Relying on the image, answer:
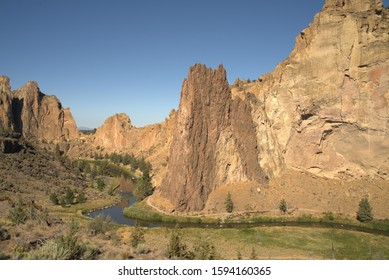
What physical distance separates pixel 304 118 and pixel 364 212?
74.9 ft

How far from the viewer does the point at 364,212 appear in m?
51.9

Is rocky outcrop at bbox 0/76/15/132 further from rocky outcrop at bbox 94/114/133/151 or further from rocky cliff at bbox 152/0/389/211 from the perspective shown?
rocky cliff at bbox 152/0/389/211

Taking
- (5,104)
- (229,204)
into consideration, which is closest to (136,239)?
(229,204)

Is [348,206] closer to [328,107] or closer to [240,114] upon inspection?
[328,107]

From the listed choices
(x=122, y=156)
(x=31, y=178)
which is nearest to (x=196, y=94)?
(x=31, y=178)

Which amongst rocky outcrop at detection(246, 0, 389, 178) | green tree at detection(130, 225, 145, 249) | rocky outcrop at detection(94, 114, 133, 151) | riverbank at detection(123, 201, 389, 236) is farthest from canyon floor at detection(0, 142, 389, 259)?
rocky outcrop at detection(94, 114, 133, 151)

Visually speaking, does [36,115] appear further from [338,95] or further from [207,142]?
[338,95]

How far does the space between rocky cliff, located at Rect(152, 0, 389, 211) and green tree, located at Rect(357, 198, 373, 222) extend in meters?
10.9

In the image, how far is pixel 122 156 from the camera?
5202 inches

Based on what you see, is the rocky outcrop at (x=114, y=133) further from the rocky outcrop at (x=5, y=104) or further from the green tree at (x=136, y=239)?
the green tree at (x=136, y=239)

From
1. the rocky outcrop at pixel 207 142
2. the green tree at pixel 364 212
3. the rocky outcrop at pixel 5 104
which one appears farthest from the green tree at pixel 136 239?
the rocky outcrop at pixel 5 104

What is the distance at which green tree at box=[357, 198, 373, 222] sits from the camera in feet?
170

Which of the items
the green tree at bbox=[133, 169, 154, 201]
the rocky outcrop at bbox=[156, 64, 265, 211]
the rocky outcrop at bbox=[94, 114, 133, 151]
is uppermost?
the rocky outcrop at bbox=[94, 114, 133, 151]

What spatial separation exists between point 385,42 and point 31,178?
252 ft
